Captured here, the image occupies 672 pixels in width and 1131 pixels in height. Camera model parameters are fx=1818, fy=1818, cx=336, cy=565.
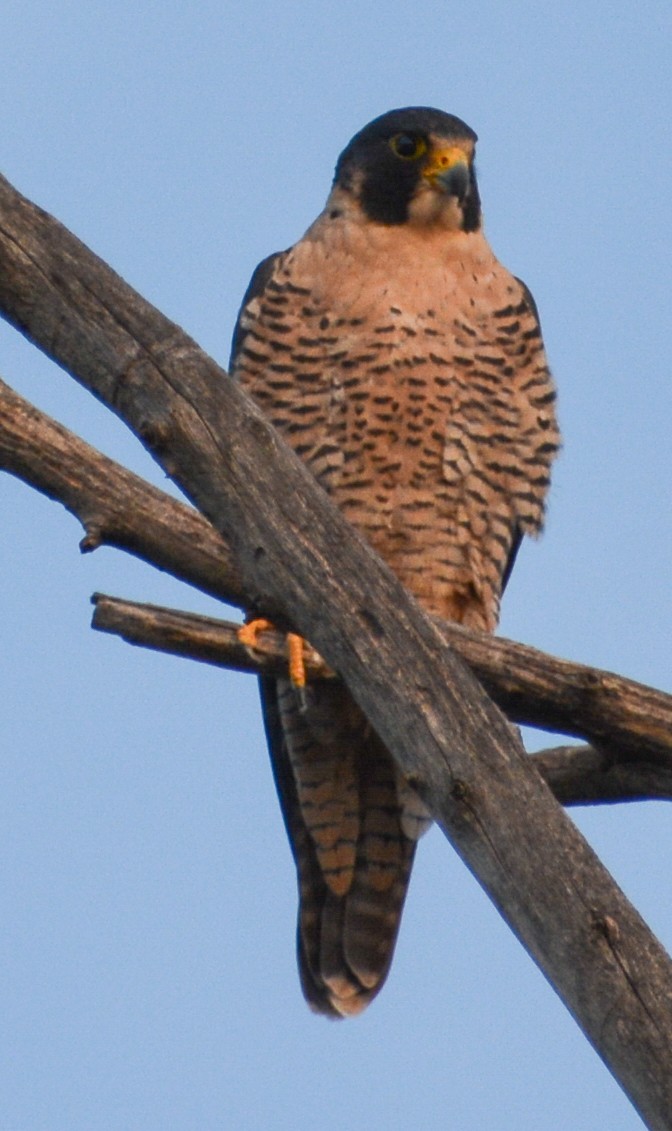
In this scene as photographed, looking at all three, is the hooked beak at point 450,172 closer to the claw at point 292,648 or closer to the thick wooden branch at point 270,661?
the thick wooden branch at point 270,661

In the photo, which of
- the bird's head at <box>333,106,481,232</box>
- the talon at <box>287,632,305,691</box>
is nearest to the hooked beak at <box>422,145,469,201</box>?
the bird's head at <box>333,106,481,232</box>

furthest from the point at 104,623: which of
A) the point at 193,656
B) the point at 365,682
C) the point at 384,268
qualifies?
the point at 384,268

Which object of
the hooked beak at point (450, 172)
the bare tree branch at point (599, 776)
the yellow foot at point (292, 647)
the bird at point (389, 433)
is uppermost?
the hooked beak at point (450, 172)

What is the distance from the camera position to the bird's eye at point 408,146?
5984mm

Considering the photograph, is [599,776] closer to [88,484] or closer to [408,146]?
[88,484]

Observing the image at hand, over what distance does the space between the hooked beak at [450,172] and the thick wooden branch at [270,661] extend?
6.84ft

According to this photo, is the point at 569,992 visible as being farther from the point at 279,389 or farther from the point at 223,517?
the point at 279,389

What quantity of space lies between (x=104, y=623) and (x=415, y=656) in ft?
2.10

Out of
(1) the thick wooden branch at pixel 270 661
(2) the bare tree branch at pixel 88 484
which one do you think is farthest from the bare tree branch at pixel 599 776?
(2) the bare tree branch at pixel 88 484

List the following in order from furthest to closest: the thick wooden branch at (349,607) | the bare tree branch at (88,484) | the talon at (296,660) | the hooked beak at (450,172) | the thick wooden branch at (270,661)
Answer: the hooked beak at (450,172) < the talon at (296,660) < the bare tree branch at (88,484) < the thick wooden branch at (270,661) < the thick wooden branch at (349,607)

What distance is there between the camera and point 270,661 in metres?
4.03

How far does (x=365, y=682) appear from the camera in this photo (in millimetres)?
3559

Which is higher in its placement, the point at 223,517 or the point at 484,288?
Answer: the point at 484,288

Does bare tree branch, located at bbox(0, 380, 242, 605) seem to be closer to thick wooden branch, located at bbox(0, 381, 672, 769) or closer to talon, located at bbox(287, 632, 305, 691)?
thick wooden branch, located at bbox(0, 381, 672, 769)
